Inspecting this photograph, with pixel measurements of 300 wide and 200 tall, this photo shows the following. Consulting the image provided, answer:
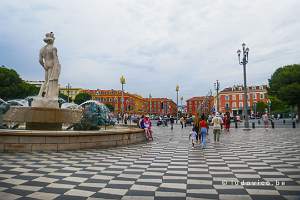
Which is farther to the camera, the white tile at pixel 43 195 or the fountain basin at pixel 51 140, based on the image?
the fountain basin at pixel 51 140

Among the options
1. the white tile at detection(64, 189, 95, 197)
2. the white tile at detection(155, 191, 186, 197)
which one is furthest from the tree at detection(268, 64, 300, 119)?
the white tile at detection(64, 189, 95, 197)

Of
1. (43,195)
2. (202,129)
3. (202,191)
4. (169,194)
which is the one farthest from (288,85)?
(43,195)

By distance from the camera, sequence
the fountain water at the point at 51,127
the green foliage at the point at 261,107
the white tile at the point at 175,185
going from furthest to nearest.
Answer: the green foliage at the point at 261,107, the fountain water at the point at 51,127, the white tile at the point at 175,185

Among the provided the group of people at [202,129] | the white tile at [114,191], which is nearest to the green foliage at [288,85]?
the group of people at [202,129]

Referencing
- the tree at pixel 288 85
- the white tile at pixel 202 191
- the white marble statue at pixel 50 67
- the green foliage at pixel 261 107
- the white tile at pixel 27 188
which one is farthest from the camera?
the green foliage at pixel 261 107

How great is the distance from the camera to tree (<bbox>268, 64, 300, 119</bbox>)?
43.4m

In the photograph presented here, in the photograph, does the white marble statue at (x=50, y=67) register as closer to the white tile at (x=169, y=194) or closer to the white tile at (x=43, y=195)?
the white tile at (x=43, y=195)

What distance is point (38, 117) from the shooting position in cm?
1412

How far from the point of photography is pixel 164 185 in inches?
238

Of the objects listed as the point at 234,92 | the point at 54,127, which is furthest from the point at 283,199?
the point at 234,92

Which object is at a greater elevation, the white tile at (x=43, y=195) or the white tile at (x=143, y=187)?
the white tile at (x=43, y=195)

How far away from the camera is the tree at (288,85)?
1708 inches

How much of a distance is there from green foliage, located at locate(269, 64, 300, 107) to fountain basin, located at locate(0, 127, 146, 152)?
1456 inches

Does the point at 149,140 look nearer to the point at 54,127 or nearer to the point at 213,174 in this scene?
the point at 54,127
